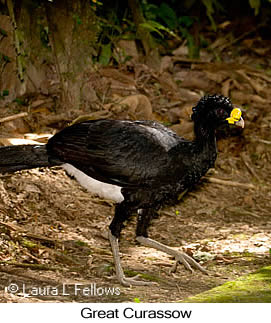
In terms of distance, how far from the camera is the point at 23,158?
5004 millimetres

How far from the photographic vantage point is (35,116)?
7.34 m

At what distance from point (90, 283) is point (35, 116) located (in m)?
3.34

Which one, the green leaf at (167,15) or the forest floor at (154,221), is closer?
the forest floor at (154,221)

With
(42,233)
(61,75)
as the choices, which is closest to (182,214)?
(42,233)

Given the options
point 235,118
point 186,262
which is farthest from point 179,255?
point 235,118

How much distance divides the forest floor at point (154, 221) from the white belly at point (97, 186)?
58 cm

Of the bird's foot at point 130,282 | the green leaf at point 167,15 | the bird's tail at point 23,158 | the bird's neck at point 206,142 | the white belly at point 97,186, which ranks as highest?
the green leaf at point 167,15

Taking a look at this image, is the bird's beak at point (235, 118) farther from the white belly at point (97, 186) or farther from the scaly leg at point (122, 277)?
the scaly leg at point (122, 277)

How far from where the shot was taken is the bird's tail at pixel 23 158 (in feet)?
16.4

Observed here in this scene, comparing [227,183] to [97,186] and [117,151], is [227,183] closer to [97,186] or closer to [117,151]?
[97,186]

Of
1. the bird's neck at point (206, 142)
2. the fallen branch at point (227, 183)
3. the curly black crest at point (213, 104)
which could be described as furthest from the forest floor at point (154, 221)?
the curly black crest at point (213, 104)

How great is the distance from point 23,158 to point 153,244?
4.51 feet

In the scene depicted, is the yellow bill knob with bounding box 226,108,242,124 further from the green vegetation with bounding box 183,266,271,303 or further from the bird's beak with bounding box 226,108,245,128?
the green vegetation with bounding box 183,266,271,303
